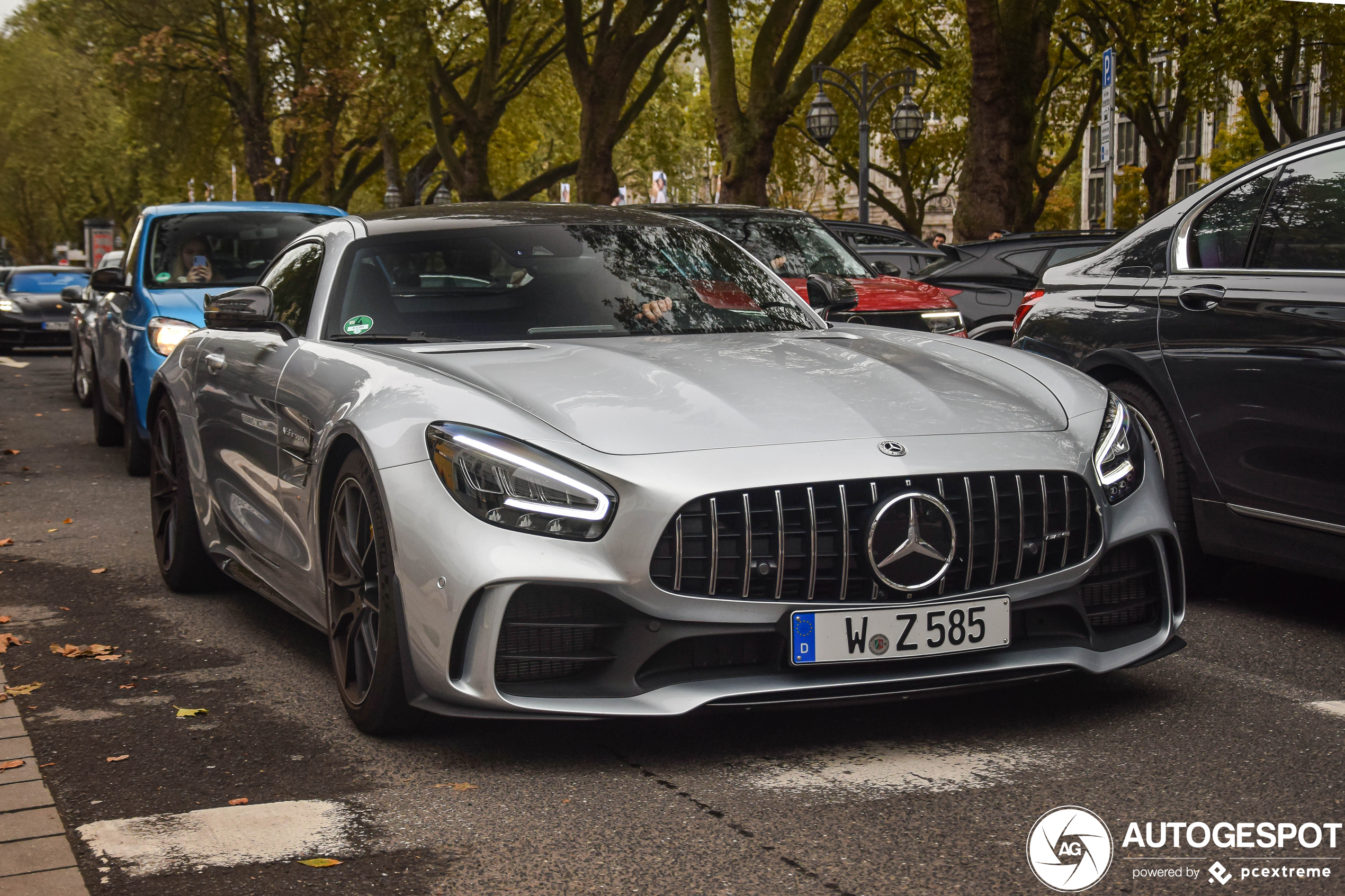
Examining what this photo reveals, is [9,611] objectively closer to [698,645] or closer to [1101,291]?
[698,645]

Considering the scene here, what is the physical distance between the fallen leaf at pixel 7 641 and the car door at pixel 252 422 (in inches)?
30.4

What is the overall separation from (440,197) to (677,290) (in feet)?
179

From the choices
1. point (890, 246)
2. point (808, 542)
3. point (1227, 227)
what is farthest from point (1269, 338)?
point (890, 246)

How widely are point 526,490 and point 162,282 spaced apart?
312 inches

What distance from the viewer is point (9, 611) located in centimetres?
618

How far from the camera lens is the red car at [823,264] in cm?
1005

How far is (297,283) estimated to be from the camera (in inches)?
222

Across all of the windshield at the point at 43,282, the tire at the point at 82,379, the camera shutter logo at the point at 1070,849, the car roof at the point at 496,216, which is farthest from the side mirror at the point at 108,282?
the windshield at the point at 43,282

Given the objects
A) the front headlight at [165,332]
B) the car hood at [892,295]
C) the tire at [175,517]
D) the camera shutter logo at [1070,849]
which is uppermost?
the car hood at [892,295]

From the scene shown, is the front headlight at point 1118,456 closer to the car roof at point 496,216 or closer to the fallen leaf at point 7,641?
the car roof at point 496,216

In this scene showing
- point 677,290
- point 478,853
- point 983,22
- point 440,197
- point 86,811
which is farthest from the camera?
point 440,197

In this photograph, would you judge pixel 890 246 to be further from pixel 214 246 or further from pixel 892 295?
pixel 214 246

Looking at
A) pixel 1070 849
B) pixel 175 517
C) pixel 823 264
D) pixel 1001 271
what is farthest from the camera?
pixel 1001 271

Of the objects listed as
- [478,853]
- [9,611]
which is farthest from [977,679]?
[9,611]
